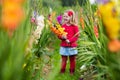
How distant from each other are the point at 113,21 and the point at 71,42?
526 cm

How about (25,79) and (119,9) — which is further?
(25,79)

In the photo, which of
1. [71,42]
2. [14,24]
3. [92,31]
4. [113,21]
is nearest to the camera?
[14,24]

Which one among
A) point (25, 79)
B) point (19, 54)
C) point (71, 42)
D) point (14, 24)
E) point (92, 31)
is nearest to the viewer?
point (14, 24)

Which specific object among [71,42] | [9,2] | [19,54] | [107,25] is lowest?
[71,42]

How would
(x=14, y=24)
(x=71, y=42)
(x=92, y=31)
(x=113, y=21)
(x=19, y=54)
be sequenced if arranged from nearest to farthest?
(x=14, y=24)
(x=113, y=21)
(x=19, y=54)
(x=92, y=31)
(x=71, y=42)

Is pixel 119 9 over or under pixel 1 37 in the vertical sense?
over

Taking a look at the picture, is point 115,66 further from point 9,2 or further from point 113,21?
point 9,2

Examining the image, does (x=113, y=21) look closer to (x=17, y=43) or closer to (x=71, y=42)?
(x=17, y=43)

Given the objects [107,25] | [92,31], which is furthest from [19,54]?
[92,31]

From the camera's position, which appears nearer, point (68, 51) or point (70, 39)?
point (70, 39)

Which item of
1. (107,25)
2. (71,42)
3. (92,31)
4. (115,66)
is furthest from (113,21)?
(71,42)

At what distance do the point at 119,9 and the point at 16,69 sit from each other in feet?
1.86

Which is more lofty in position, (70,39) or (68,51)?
(70,39)

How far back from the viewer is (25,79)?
2.38 metres
